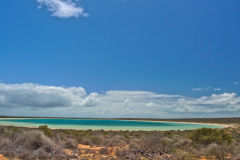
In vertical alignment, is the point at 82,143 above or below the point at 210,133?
below

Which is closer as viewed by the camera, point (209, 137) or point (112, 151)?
point (112, 151)

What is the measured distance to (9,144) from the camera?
11555 millimetres

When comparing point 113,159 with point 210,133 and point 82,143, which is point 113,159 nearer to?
point 82,143

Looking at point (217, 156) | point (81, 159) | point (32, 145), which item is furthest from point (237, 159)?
point (32, 145)

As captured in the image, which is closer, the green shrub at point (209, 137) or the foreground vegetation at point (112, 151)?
the foreground vegetation at point (112, 151)

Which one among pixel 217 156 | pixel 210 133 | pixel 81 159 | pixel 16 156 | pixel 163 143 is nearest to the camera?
pixel 16 156

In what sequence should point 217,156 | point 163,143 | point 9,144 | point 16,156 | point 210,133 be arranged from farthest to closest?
point 210,133 < point 163,143 < point 217,156 < point 9,144 < point 16,156

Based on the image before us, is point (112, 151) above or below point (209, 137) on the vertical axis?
below

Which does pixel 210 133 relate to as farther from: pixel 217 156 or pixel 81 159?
pixel 81 159

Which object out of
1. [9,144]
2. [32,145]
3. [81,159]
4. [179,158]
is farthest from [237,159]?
[9,144]

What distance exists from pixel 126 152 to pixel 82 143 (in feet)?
21.8

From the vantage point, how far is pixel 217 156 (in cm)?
1280

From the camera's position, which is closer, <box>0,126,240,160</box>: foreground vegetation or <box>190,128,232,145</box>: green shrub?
<box>0,126,240,160</box>: foreground vegetation

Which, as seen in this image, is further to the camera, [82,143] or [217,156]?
[82,143]
